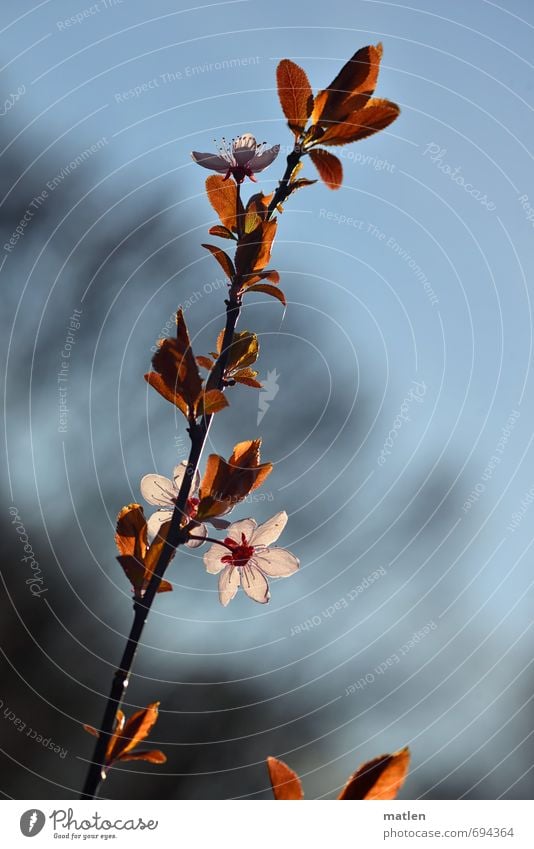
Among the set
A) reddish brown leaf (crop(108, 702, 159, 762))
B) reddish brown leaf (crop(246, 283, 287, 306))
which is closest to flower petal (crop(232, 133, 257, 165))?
reddish brown leaf (crop(246, 283, 287, 306))

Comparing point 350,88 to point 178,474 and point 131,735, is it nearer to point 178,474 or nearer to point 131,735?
point 178,474

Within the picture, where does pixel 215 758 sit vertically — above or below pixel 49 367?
below

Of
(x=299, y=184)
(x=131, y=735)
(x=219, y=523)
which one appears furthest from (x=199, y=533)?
(x=299, y=184)

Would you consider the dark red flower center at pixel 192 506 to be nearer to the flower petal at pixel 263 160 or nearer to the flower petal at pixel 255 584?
the flower petal at pixel 255 584

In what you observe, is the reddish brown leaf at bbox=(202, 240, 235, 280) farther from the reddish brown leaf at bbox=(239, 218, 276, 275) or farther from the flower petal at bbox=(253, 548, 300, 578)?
the flower petal at bbox=(253, 548, 300, 578)
